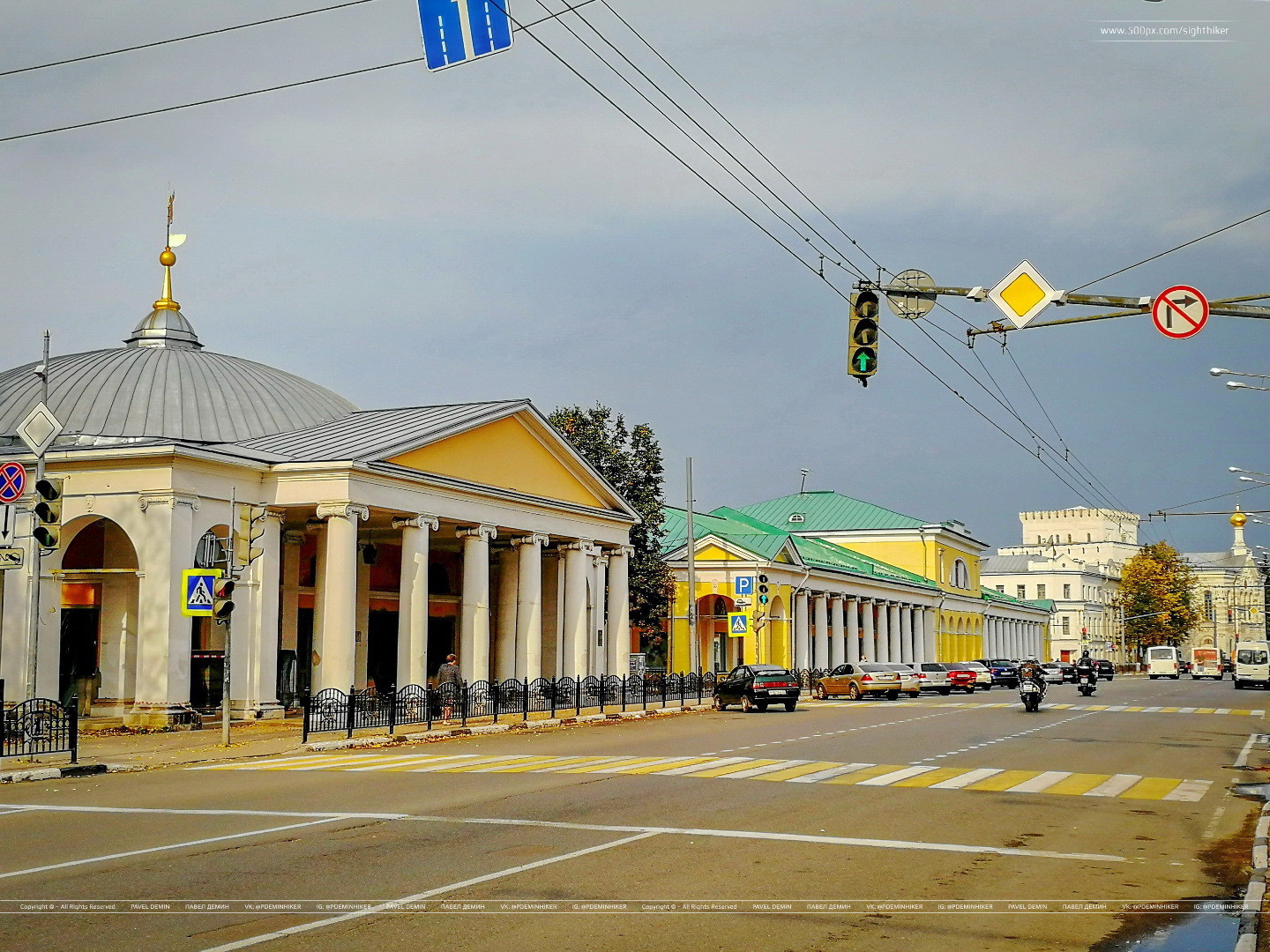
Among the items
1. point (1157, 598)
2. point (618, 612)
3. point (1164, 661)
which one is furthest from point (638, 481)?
point (1157, 598)

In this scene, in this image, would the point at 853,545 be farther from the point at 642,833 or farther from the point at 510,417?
the point at 642,833

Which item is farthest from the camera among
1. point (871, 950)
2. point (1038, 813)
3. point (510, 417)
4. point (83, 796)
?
point (510, 417)

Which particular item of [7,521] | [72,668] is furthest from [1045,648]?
[7,521]

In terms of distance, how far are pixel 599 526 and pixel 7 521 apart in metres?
27.4

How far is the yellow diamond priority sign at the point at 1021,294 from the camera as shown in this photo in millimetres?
16781

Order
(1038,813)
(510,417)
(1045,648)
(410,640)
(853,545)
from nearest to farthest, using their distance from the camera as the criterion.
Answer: (1038,813)
(410,640)
(510,417)
(853,545)
(1045,648)

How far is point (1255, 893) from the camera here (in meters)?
10.1

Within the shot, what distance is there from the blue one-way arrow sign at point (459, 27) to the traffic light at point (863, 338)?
217 inches

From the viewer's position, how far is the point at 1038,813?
15.2 metres

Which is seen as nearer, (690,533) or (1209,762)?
(1209,762)

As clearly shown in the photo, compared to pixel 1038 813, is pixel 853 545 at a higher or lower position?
higher

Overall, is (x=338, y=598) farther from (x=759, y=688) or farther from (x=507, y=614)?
(x=759, y=688)

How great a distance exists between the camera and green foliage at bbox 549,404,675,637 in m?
59.6

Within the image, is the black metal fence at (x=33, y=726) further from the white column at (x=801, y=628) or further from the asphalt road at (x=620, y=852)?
the white column at (x=801, y=628)
